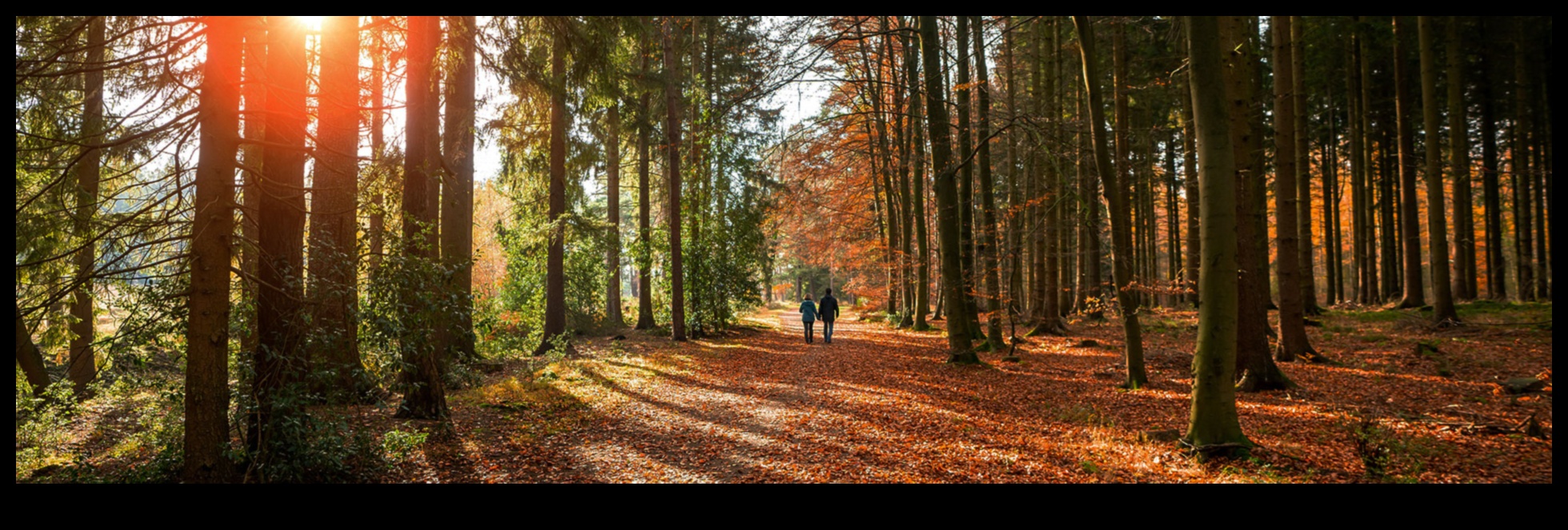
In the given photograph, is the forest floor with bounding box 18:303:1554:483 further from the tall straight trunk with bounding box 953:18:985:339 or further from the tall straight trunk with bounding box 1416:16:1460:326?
the tall straight trunk with bounding box 953:18:985:339

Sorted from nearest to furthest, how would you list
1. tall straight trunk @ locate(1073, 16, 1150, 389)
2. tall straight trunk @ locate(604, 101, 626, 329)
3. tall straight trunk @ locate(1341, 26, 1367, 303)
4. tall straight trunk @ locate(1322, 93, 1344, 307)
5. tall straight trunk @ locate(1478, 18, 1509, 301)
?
1. tall straight trunk @ locate(1073, 16, 1150, 389)
2. tall straight trunk @ locate(604, 101, 626, 329)
3. tall straight trunk @ locate(1478, 18, 1509, 301)
4. tall straight trunk @ locate(1341, 26, 1367, 303)
5. tall straight trunk @ locate(1322, 93, 1344, 307)

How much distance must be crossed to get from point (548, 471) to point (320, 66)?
4.68 meters

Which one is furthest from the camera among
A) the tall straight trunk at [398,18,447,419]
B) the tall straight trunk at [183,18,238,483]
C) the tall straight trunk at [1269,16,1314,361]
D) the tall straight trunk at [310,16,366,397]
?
the tall straight trunk at [1269,16,1314,361]

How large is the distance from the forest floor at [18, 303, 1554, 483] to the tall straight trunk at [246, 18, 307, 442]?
48 cm

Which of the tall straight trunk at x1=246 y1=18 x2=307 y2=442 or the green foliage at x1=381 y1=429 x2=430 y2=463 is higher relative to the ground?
the tall straight trunk at x1=246 y1=18 x2=307 y2=442

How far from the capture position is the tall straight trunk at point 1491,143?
15945mm

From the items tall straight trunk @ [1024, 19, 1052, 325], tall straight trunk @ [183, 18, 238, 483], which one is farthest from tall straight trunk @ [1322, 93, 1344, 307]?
tall straight trunk @ [183, 18, 238, 483]

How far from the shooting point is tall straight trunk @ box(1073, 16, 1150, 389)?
8297 millimetres

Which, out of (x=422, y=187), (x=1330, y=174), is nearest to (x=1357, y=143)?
(x=1330, y=174)

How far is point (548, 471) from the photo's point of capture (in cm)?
544

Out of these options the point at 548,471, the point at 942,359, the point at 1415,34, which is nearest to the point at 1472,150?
the point at 1415,34

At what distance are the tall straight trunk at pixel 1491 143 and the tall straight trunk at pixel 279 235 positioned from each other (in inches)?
965

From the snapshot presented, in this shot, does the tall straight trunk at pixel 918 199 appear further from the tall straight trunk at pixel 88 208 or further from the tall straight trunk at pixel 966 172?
the tall straight trunk at pixel 88 208

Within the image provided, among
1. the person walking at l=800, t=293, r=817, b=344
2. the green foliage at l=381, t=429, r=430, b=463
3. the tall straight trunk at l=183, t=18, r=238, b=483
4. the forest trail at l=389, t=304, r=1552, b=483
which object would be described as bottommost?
the forest trail at l=389, t=304, r=1552, b=483
